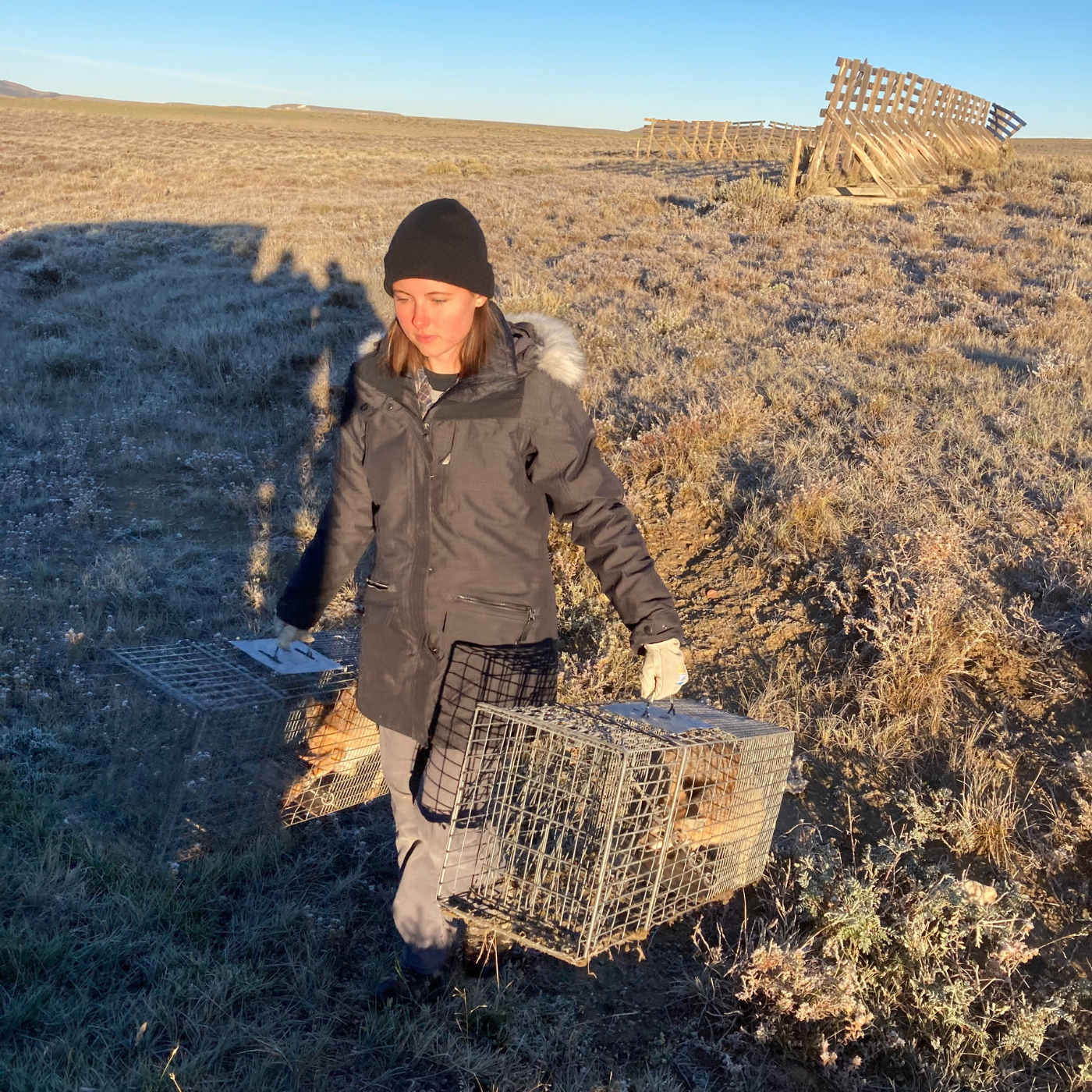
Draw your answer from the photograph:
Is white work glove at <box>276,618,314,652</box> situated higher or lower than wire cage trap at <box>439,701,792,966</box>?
higher

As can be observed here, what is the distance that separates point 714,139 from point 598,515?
116 feet

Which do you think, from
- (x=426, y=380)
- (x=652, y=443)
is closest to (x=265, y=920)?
(x=426, y=380)

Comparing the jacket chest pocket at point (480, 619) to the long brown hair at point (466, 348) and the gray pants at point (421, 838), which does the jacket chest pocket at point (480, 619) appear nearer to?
the gray pants at point (421, 838)

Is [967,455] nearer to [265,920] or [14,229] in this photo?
[265,920]

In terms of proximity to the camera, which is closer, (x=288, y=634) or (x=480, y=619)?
(x=480, y=619)

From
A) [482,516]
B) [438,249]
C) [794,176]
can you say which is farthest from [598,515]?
[794,176]

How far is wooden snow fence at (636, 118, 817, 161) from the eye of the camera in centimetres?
3190

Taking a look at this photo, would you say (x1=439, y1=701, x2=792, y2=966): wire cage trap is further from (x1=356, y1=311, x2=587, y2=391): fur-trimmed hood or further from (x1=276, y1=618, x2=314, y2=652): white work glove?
(x1=356, y1=311, x2=587, y2=391): fur-trimmed hood

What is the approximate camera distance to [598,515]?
2.72m

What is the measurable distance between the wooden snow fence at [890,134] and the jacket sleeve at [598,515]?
50.6 ft

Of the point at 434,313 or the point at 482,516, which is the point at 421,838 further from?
the point at 434,313

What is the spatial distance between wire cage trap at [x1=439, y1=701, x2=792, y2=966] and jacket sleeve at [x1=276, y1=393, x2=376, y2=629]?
25.5 inches

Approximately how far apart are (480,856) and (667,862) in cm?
63

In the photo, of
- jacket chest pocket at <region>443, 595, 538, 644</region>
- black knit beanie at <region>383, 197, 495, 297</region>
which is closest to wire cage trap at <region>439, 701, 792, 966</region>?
jacket chest pocket at <region>443, 595, 538, 644</region>
